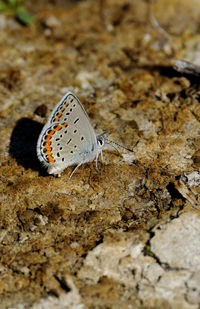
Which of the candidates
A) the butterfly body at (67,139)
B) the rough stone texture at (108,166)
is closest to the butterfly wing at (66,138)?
the butterfly body at (67,139)

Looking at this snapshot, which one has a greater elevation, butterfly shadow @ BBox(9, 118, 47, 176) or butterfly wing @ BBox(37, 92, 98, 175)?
butterfly wing @ BBox(37, 92, 98, 175)

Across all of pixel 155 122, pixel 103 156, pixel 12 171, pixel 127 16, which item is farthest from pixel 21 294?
pixel 127 16

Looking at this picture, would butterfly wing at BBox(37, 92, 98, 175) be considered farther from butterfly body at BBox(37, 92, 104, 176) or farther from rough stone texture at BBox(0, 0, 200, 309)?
rough stone texture at BBox(0, 0, 200, 309)

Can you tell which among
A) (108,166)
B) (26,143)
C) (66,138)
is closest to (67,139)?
(66,138)

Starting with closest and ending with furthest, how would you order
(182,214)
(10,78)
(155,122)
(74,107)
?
1. (182,214)
2. (74,107)
3. (155,122)
4. (10,78)

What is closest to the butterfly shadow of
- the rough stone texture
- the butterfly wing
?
the rough stone texture

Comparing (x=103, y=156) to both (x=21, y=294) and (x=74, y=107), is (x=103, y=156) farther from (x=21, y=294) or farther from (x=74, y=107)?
(x=21, y=294)
